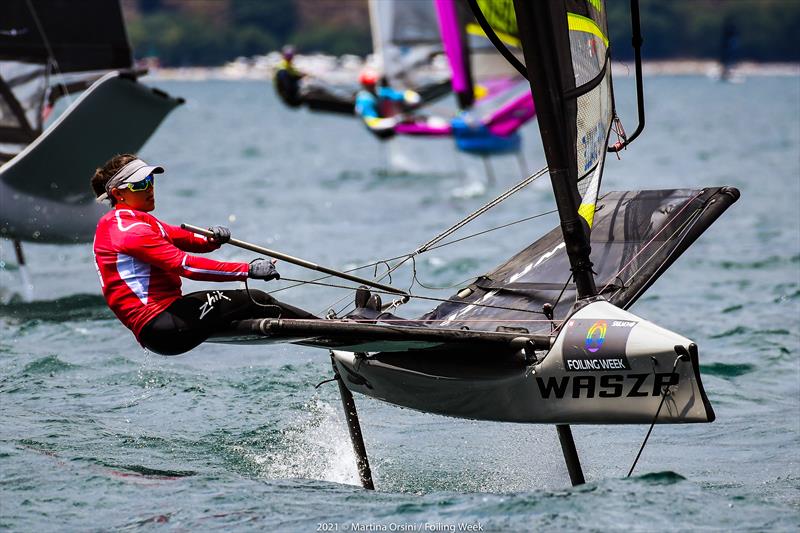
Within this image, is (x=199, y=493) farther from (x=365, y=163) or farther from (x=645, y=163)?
(x=365, y=163)

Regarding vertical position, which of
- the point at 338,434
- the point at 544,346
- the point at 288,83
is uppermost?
the point at 544,346

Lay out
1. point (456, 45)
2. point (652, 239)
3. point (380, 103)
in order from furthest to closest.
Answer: point (380, 103)
point (456, 45)
point (652, 239)

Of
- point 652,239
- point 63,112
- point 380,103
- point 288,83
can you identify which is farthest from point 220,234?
point 288,83

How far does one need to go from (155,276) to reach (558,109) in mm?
1700

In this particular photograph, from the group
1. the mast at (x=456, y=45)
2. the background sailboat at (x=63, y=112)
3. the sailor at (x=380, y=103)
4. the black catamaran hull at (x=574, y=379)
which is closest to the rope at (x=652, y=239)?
the black catamaran hull at (x=574, y=379)

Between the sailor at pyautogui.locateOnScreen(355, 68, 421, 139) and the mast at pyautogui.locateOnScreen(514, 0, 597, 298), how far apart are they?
49.5ft

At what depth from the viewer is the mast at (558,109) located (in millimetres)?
4863

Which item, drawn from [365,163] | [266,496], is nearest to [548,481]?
[266,496]

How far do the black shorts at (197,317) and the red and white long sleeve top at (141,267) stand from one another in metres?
0.04

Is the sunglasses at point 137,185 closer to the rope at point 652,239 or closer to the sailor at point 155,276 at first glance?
the sailor at point 155,276

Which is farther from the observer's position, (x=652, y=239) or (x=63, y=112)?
(x=63, y=112)

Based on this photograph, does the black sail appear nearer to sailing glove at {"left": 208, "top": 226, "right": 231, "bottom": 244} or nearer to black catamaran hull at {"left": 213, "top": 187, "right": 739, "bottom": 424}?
black catamaran hull at {"left": 213, "top": 187, "right": 739, "bottom": 424}

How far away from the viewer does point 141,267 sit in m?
4.74

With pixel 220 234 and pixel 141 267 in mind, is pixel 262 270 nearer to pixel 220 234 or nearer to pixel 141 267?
pixel 220 234
